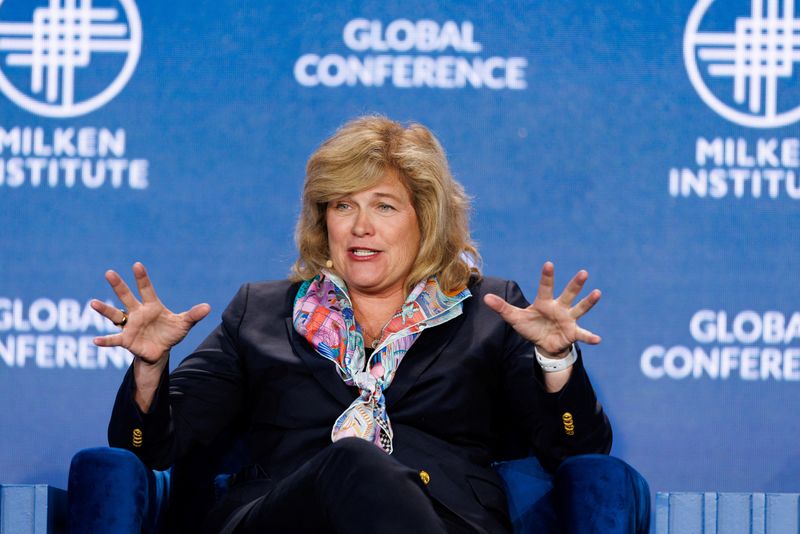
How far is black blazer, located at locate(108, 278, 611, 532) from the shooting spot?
2.07m

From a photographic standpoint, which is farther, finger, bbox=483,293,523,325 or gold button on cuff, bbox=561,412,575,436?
gold button on cuff, bbox=561,412,575,436

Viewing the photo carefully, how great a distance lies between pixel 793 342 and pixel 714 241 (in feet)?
1.09

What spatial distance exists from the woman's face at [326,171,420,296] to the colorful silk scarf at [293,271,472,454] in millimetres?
53

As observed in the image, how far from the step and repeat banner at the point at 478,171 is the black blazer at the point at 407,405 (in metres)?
0.72

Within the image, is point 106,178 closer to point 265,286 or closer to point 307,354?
point 265,286

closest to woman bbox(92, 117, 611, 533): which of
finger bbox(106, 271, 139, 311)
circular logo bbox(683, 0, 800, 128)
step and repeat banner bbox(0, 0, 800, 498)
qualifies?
finger bbox(106, 271, 139, 311)

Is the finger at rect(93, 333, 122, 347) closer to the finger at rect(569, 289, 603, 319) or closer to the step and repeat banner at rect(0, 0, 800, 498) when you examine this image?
the finger at rect(569, 289, 603, 319)

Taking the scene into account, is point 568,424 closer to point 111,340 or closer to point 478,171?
point 111,340

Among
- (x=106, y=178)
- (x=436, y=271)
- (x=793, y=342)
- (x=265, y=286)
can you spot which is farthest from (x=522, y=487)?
(x=106, y=178)

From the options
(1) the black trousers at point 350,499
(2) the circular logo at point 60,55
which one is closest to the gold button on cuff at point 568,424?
(1) the black trousers at point 350,499

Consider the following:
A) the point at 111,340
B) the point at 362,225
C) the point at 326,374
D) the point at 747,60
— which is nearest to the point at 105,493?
the point at 111,340

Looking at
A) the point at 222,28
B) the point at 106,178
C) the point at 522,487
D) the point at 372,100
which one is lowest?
the point at 522,487

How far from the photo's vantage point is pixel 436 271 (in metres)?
2.33

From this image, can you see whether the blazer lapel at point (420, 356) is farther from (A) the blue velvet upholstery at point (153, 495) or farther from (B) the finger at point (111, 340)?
(B) the finger at point (111, 340)
